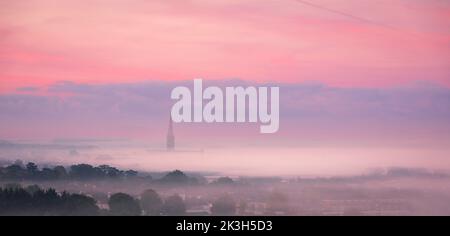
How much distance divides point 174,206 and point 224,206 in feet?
1.28

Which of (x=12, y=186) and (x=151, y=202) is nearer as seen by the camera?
(x=151, y=202)

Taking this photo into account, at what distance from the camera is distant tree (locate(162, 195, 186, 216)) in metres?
15.4

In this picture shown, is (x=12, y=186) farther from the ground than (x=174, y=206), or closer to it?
farther from the ground

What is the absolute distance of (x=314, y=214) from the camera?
15383 millimetres

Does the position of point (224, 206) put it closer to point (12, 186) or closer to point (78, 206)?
point (78, 206)

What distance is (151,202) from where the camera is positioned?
15555 millimetres

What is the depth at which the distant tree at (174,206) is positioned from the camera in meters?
15.4

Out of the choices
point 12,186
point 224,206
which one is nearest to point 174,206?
point 224,206

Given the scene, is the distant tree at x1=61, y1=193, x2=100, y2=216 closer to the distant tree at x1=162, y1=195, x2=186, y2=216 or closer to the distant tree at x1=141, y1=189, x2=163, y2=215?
the distant tree at x1=141, y1=189, x2=163, y2=215

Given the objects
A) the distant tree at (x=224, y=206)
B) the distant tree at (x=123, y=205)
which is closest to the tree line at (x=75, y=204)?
the distant tree at (x=123, y=205)

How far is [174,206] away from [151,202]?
0.64ft

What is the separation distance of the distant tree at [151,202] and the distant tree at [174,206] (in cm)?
5

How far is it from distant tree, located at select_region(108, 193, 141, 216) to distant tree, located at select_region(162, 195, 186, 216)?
21 cm
